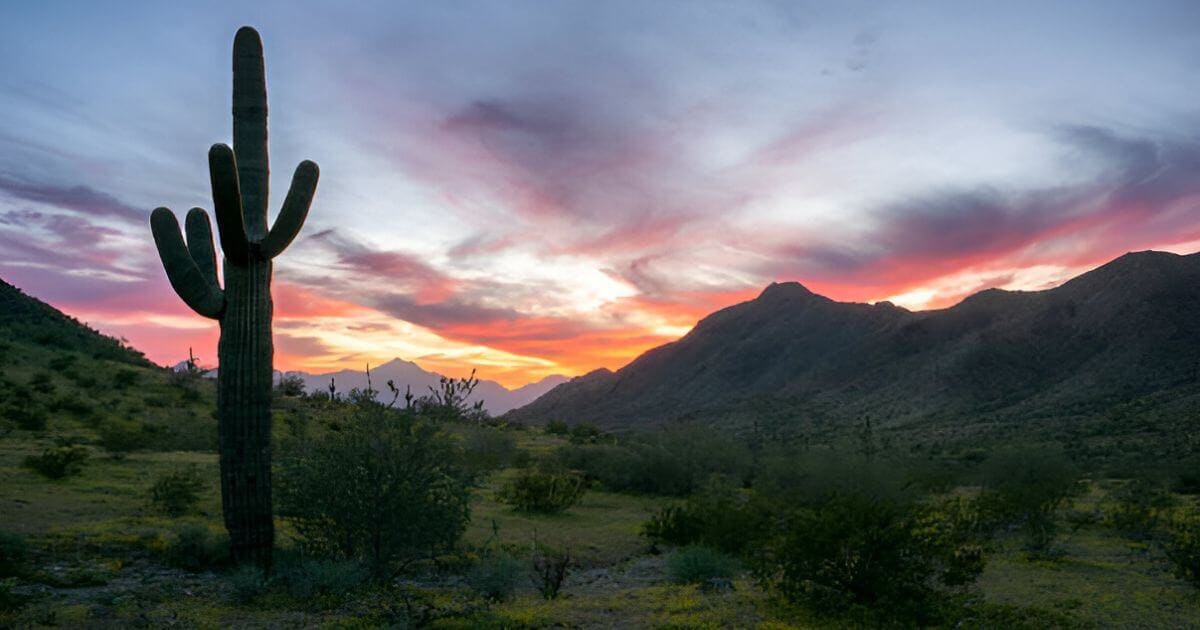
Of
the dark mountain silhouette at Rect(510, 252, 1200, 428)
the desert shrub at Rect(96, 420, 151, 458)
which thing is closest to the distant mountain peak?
the dark mountain silhouette at Rect(510, 252, 1200, 428)

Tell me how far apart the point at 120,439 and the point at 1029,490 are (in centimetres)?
2546

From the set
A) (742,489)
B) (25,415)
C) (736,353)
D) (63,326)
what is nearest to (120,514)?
(25,415)

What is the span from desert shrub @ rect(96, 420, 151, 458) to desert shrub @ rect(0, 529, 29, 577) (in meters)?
12.1

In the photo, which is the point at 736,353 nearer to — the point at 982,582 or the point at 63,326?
the point at 63,326

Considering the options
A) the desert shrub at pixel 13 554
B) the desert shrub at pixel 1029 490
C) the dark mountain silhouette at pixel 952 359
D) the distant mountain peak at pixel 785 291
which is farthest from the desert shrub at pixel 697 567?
the distant mountain peak at pixel 785 291

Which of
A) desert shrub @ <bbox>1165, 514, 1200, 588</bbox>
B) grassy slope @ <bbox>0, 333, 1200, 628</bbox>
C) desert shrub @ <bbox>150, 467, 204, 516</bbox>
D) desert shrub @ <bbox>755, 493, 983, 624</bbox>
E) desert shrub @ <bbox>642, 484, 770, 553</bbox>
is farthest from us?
desert shrub @ <bbox>150, 467, 204, 516</bbox>

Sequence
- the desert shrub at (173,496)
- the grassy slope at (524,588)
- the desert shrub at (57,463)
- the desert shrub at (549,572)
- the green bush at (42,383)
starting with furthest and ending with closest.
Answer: the green bush at (42,383) → the desert shrub at (57,463) → the desert shrub at (173,496) → the desert shrub at (549,572) → the grassy slope at (524,588)

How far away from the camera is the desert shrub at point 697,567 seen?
1248 centimetres

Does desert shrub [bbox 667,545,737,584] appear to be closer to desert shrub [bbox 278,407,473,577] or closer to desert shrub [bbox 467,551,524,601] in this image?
desert shrub [bbox 467,551,524,601]

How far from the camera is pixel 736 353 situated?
120062 mm

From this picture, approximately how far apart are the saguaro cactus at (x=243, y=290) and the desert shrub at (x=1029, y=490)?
Result: 47.3 ft

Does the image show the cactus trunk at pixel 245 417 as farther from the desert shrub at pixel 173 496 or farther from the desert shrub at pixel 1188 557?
the desert shrub at pixel 1188 557

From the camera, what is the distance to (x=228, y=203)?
11.2 m

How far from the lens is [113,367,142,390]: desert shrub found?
36.1 metres
